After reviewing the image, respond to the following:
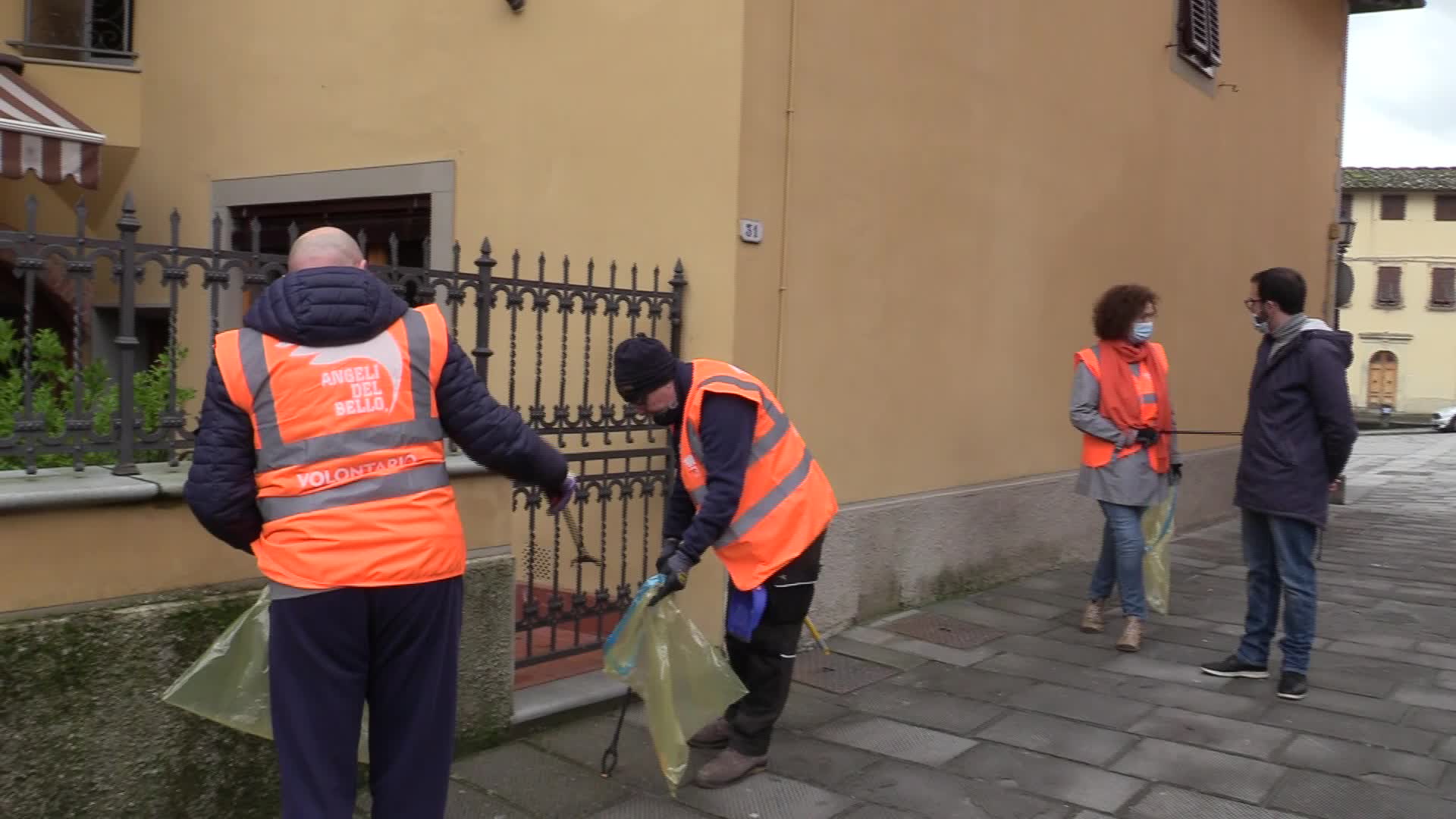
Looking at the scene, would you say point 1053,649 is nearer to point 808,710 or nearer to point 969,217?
point 808,710

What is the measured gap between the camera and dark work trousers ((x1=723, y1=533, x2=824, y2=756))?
4125mm

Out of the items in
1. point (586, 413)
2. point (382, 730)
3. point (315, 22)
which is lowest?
point (382, 730)

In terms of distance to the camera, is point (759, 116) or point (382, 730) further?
point (759, 116)

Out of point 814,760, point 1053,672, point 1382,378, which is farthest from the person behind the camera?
point 1382,378

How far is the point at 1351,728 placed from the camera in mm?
4848

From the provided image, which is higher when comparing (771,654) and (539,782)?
(771,654)

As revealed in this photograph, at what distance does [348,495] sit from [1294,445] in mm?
4127

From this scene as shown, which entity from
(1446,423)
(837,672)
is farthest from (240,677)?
(1446,423)

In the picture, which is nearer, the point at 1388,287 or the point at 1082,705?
the point at 1082,705

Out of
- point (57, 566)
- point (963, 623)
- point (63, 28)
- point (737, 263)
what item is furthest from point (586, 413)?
point (63, 28)

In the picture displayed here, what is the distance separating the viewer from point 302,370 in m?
2.70

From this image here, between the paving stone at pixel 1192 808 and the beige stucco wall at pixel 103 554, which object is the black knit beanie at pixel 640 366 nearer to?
the beige stucco wall at pixel 103 554

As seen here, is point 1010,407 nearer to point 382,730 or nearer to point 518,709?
point 518,709

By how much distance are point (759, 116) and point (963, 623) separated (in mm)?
2969
